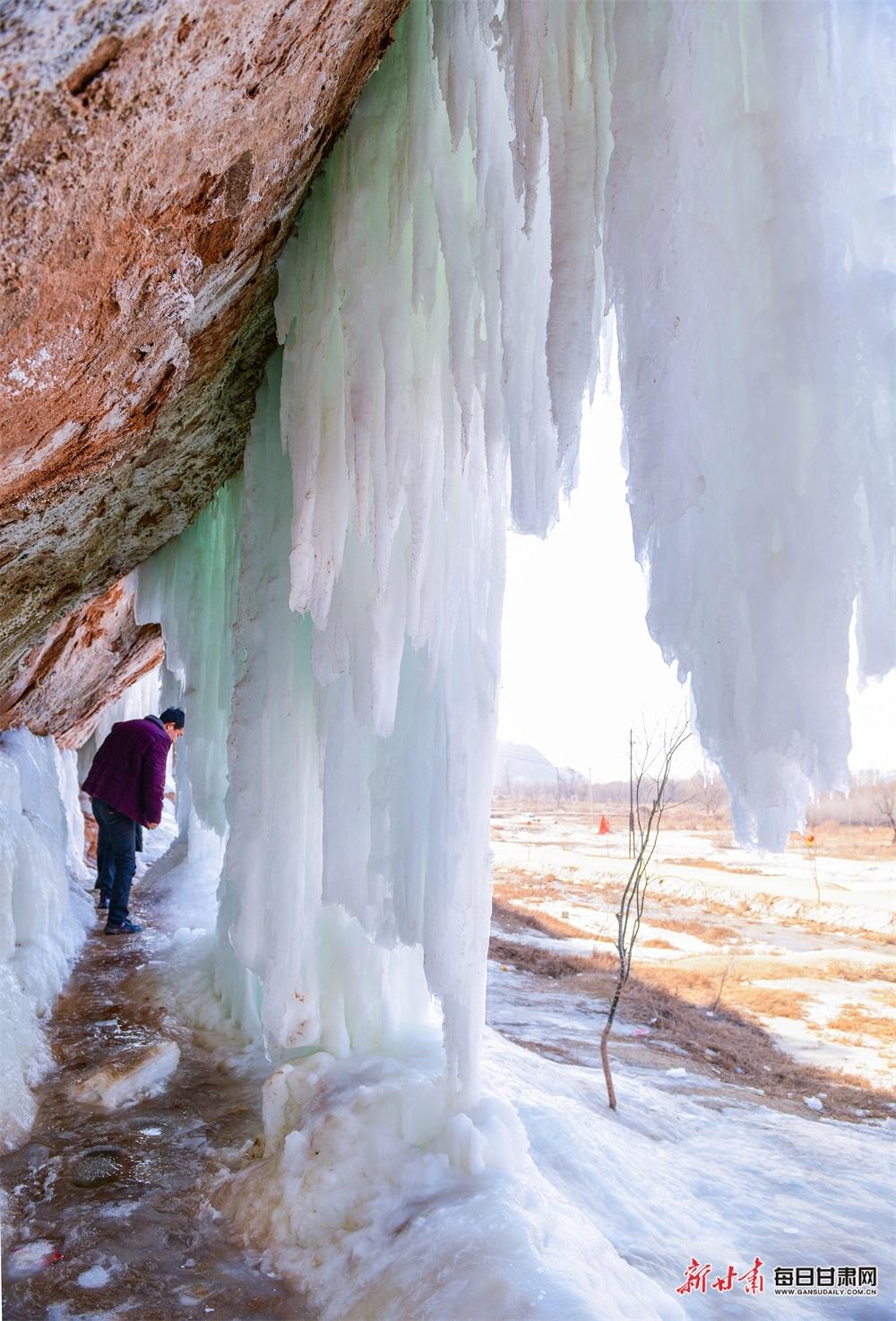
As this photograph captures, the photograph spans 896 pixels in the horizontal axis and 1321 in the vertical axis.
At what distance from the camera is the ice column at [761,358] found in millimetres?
1429

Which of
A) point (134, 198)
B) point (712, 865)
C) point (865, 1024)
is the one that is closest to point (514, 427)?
point (134, 198)

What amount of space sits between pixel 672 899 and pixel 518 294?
17.1 m

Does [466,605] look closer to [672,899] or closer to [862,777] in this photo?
[672,899]

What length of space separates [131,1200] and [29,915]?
2501mm

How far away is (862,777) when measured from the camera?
48.1m

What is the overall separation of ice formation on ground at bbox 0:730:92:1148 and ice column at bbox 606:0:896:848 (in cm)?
311

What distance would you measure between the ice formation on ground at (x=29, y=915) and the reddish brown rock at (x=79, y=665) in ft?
0.79

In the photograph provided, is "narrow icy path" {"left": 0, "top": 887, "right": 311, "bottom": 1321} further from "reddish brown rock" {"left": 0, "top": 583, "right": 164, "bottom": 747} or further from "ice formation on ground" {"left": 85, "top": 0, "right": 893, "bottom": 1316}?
Result: "reddish brown rock" {"left": 0, "top": 583, "right": 164, "bottom": 747}

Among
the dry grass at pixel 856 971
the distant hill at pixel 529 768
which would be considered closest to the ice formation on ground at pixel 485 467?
the dry grass at pixel 856 971

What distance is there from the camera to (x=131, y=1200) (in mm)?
2695

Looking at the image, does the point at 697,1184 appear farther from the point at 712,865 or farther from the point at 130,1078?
the point at 712,865

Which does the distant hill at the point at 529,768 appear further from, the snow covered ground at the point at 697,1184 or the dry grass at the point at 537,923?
the snow covered ground at the point at 697,1184

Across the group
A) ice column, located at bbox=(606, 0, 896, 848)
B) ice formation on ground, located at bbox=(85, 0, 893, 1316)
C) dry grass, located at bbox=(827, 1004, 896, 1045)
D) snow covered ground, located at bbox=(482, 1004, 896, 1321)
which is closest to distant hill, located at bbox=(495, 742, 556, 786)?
dry grass, located at bbox=(827, 1004, 896, 1045)

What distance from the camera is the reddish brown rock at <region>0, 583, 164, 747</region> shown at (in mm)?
5941
